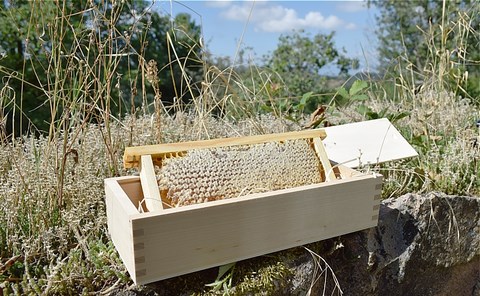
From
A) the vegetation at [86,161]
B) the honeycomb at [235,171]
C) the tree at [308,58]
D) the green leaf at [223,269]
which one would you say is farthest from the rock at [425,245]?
the tree at [308,58]

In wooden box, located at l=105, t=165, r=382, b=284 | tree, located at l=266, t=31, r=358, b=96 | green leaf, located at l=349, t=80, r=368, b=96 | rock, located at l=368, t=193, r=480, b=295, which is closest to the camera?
wooden box, located at l=105, t=165, r=382, b=284

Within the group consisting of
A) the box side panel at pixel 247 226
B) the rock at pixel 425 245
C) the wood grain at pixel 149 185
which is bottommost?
the rock at pixel 425 245

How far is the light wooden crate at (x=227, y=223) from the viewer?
0.96 metres

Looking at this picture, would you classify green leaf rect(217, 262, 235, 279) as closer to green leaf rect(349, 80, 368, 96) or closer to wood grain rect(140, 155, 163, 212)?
wood grain rect(140, 155, 163, 212)

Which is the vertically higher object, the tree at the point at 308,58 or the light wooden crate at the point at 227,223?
the tree at the point at 308,58

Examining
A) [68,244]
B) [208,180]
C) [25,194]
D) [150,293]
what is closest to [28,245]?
[68,244]

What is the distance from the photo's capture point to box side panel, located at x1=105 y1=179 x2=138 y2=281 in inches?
38.3

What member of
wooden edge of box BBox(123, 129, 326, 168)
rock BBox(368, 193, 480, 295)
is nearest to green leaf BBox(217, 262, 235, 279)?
wooden edge of box BBox(123, 129, 326, 168)

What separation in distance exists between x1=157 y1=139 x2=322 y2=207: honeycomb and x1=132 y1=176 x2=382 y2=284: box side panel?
10 cm

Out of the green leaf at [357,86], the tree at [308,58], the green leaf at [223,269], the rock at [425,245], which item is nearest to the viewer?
the green leaf at [223,269]

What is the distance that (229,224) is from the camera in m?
1.04

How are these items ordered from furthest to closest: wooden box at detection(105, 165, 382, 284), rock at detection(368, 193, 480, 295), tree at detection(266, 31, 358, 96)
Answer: tree at detection(266, 31, 358, 96) < rock at detection(368, 193, 480, 295) < wooden box at detection(105, 165, 382, 284)

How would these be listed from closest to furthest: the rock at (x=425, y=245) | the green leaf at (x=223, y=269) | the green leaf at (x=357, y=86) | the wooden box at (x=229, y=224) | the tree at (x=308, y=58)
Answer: the wooden box at (x=229, y=224) < the green leaf at (x=223, y=269) < the rock at (x=425, y=245) < the green leaf at (x=357, y=86) < the tree at (x=308, y=58)

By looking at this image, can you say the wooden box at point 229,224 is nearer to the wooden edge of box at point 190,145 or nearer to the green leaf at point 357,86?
the wooden edge of box at point 190,145
